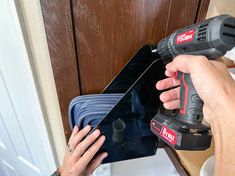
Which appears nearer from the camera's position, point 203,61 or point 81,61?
point 203,61

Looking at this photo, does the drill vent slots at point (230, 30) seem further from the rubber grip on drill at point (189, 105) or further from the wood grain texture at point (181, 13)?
the wood grain texture at point (181, 13)

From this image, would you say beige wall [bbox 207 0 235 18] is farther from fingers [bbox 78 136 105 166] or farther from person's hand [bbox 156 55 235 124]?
fingers [bbox 78 136 105 166]

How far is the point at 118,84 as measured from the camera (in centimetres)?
61

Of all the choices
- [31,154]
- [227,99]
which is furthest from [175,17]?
[31,154]

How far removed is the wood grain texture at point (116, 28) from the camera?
0.49 m

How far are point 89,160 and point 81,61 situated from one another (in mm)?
293

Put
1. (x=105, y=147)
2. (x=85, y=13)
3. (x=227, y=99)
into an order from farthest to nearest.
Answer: (x=105, y=147) → (x=85, y=13) → (x=227, y=99)

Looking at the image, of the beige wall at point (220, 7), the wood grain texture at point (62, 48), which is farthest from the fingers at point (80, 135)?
the beige wall at point (220, 7)

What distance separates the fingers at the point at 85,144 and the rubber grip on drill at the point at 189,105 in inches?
9.1

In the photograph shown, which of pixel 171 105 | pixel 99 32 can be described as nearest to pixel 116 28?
pixel 99 32

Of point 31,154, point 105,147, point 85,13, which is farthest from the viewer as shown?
point 31,154

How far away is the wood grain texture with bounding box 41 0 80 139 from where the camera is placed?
17.9 inches

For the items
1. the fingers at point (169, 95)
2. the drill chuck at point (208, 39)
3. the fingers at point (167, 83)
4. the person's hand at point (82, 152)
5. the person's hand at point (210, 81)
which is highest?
the drill chuck at point (208, 39)

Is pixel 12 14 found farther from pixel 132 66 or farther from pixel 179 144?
pixel 179 144
